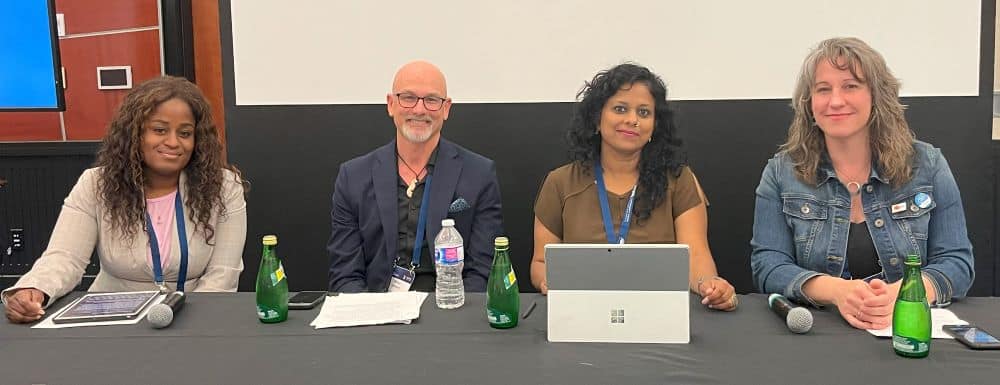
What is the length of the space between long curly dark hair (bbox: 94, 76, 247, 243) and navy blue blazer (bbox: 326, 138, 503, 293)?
0.42 meters

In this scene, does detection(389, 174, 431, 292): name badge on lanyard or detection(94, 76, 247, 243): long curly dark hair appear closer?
detection(94, 76, 247, 243): long curly dark hair

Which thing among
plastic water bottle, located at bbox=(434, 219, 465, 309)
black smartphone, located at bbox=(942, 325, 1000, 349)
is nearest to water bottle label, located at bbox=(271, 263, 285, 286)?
plastic water bottle, located at bbox=(434, 219, 465, 309)

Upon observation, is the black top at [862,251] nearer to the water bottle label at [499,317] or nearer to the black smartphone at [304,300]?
the water bottle label at [499,317]

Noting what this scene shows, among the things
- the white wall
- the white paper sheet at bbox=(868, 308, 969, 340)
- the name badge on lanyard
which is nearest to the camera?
the white paper sheet at bbox=(868, 308, 969, 340)

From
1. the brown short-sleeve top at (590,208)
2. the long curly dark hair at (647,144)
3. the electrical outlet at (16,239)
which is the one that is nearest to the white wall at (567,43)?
the long curly dark hair at (647,144)

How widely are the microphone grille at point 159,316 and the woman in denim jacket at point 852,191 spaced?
4.70 ft

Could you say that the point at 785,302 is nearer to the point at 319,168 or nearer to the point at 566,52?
the point at 566,52

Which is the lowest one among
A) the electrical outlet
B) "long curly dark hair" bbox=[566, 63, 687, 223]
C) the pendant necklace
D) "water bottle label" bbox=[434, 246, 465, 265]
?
the electrical outlet

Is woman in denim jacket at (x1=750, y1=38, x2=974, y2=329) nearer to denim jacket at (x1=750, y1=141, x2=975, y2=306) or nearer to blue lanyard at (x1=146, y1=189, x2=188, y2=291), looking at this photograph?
denim jacket at (x1=750, y1=141, x2=975, y2=306)

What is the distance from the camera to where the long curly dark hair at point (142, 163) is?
6.89 feet

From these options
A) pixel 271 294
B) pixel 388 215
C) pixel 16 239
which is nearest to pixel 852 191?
pixel 388 215

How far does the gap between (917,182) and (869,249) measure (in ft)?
0.71

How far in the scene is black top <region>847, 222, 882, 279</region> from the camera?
6.27ft

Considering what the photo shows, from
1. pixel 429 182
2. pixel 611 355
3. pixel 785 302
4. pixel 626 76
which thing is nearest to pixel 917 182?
pixel 785 302
